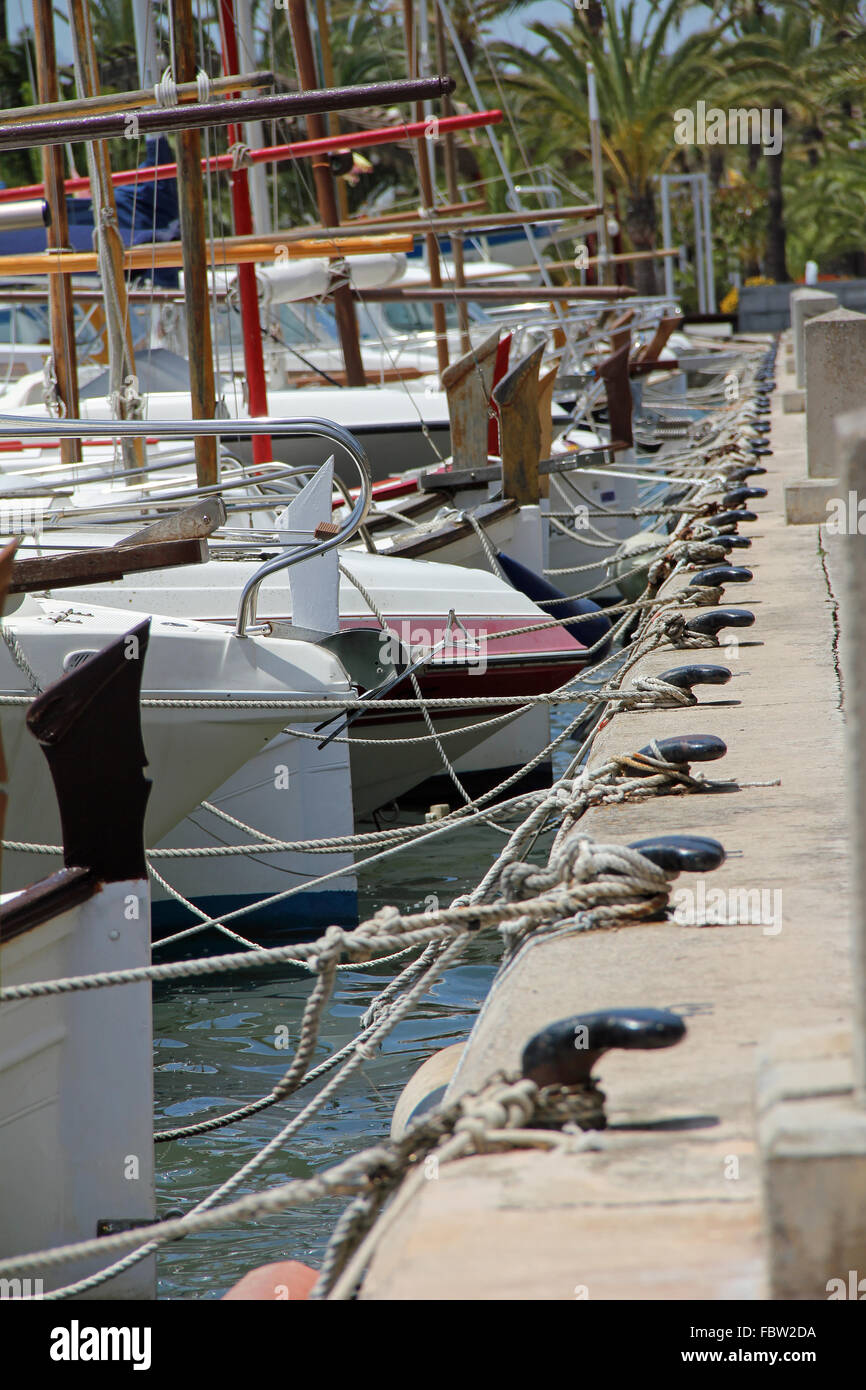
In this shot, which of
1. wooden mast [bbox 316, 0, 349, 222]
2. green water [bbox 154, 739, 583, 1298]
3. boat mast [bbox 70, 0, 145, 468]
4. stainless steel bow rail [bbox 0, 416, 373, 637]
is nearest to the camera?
green water [bbox 154, 739, 583, 1298]

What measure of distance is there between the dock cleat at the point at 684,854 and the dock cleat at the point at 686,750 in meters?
0.96

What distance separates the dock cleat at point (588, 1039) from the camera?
7.61ft

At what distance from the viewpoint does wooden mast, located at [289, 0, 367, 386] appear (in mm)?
12273

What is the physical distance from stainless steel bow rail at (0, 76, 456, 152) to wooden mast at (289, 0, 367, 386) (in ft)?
21.0

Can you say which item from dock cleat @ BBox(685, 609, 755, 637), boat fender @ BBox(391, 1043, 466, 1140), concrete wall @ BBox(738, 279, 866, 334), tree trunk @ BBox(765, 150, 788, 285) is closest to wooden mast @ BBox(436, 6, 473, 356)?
dock cleat @ BBox(685, 609, 755, 637)

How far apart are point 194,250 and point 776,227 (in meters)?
37.2

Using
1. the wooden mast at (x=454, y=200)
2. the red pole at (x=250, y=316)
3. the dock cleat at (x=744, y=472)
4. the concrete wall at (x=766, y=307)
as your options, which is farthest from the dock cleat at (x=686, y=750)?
the concrete wall at (x=766, y=307)

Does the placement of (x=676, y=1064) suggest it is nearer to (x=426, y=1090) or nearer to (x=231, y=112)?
(x=426, y=1090)

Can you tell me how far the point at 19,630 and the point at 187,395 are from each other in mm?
8774

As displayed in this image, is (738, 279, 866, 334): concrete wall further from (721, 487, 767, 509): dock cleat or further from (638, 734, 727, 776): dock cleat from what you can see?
(638, 734, 727, 776): dock cleat

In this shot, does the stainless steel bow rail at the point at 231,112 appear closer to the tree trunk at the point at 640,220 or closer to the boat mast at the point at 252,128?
the boat mast at the point at 252,128

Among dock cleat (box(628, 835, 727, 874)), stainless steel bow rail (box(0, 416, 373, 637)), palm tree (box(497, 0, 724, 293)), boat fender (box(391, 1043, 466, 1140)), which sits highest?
palm tree (box(497, 0, 724, 293))
